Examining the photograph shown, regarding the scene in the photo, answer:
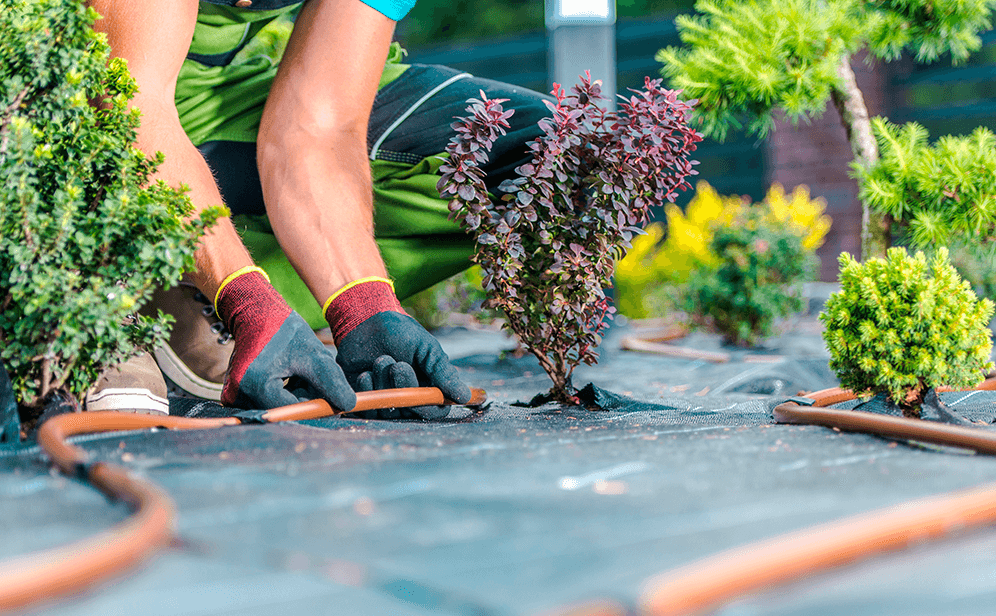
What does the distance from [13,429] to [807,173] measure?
6.90 m

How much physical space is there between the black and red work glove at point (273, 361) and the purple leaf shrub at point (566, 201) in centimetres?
51

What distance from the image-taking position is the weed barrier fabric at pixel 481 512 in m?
0.80

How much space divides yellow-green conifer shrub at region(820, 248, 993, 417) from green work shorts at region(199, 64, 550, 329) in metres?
1.16

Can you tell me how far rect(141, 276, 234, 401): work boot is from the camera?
2.33 metres

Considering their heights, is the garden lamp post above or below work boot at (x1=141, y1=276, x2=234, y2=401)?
above

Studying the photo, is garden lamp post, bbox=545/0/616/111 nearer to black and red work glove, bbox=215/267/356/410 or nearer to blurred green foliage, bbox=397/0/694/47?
blurred green foliage, bbox=397/0/694/47

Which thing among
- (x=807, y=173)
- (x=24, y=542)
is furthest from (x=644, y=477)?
(x=807, y=173)

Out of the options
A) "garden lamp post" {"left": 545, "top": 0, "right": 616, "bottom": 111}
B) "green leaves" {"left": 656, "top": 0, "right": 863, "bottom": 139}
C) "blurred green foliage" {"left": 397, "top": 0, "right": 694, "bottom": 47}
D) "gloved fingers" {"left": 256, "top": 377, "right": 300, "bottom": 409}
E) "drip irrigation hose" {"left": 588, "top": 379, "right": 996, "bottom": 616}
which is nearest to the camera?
"drip irrigation hose" {"left": 588, "top": 379, "right": 996, "bottom": 616}

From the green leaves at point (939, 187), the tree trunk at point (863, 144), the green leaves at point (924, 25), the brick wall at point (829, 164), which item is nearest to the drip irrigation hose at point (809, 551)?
the green leaves at point (939, 187)

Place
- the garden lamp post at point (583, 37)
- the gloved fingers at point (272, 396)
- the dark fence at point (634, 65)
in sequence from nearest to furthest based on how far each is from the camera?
the gloved fingers at point (272, 396), the garden lamp post at point (583, 37), the dark fence at point (634, 65)

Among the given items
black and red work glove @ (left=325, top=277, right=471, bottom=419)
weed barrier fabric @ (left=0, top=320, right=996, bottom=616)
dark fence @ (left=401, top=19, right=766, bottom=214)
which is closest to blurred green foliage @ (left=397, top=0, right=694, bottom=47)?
dark fence @ (left=401, top=19, right=766, bottom=214)

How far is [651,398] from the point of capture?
2.46m

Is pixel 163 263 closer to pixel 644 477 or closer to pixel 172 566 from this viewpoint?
pixel 172 566

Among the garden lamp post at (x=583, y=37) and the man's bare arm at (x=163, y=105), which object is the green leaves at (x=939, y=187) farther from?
the garden lamp post at (x=583, y=37)
